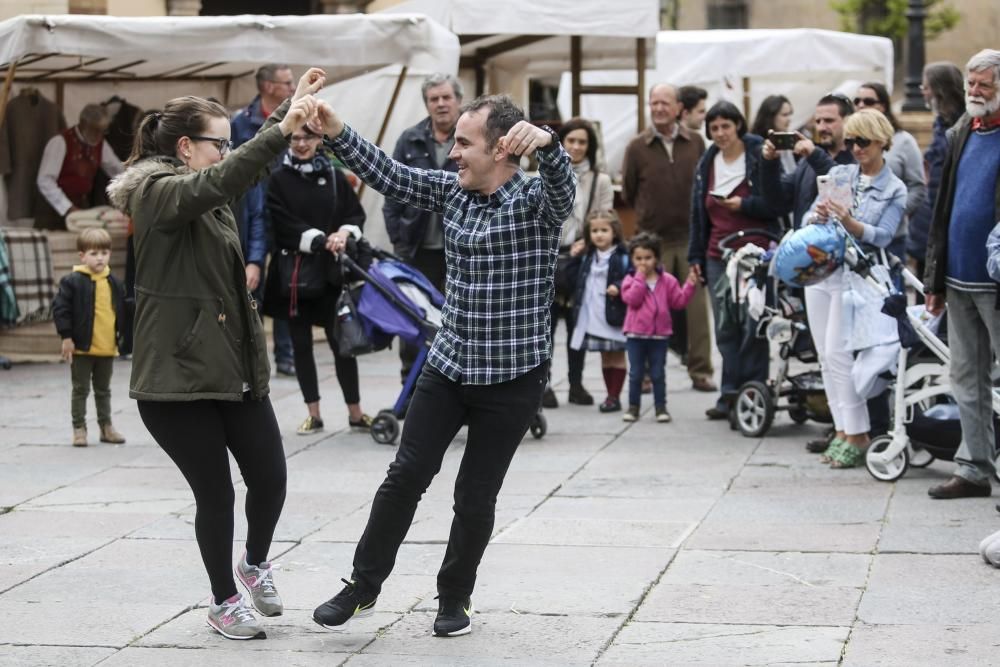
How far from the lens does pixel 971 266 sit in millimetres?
7367

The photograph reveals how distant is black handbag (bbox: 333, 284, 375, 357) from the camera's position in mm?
9281

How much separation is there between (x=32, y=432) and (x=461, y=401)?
17.8ft

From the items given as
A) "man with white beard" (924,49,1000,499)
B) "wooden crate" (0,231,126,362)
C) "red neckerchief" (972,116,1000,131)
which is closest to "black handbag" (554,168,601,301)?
"man with white beard" (924,49,1000,499)

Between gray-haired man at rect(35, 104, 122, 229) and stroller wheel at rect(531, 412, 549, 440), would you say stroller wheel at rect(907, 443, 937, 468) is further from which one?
gray-haired man at rect(35, 104, 122, 229)

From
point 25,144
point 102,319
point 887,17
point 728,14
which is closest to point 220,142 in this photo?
point 102,319

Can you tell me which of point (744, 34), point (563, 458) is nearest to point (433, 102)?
point (563, 458)

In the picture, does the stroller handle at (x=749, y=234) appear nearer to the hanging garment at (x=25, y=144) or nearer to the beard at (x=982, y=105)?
the beard at (x=982, y=105)

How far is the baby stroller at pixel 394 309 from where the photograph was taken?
9250mm

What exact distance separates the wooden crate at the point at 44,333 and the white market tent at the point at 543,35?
3293 millimetres

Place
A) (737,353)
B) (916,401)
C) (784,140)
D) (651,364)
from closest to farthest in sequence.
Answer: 1. (916,401)
2. (784,140)
3. (737,353)
4. (651,364)

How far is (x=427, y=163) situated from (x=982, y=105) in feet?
12.0

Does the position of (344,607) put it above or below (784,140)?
below

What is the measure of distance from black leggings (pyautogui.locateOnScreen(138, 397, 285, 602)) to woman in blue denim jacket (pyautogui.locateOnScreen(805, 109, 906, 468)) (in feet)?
12.3

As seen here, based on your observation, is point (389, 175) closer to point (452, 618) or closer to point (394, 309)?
point (452, 618)
